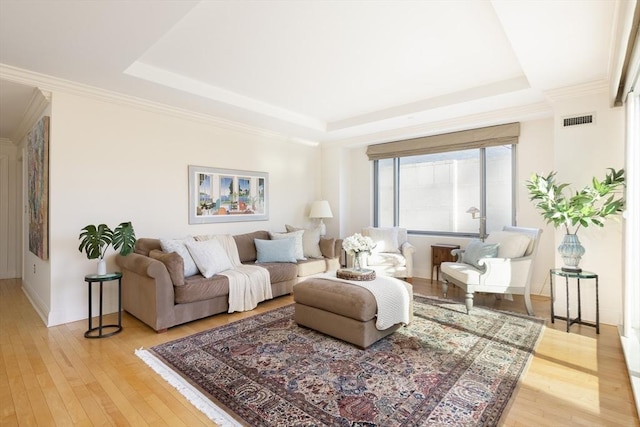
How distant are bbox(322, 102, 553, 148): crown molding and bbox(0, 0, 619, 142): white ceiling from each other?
0.03 metres

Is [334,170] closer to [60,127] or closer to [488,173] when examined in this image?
[488,173]

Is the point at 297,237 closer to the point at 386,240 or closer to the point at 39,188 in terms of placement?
the point at 386,240

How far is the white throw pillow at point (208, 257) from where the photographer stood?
362cm

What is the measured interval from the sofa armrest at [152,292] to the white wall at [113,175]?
65 cm

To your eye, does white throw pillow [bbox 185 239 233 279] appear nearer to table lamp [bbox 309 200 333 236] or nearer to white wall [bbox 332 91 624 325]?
table lamp [bbox 309 200 333 236]

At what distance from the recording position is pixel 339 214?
6.24m

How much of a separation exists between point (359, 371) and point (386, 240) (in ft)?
9.82

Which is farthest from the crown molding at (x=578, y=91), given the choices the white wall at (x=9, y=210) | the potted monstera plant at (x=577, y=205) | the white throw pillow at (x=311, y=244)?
the white wall at (x=9, y=210)

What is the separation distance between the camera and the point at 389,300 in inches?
111

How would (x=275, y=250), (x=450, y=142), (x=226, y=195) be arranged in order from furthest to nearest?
(x=450, y=142), (x=226, y=195), (x=275, y=250)

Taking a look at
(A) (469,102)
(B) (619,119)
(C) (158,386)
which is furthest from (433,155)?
(C) (158,386)

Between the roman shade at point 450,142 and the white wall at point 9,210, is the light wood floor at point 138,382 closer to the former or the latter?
the roman shade at point 450,142

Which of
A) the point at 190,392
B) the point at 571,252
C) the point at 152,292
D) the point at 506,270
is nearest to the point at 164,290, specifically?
the point at 152,292

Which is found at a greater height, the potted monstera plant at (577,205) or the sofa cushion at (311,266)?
the potted monstera plant at (577,205)
